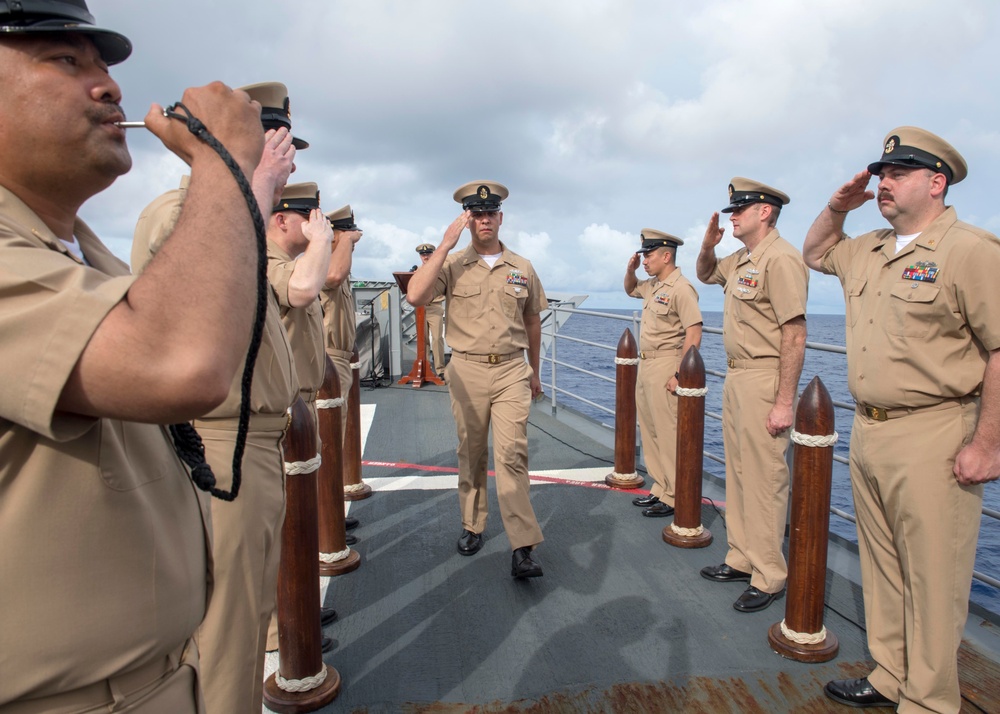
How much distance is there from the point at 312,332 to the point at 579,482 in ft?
9.66

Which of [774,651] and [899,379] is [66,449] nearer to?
[899,379]

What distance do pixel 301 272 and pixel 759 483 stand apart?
100 inches

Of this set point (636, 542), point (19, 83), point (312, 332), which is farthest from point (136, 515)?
point (636, 542)

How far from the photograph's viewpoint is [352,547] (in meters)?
4.28

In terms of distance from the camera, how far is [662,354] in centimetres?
516

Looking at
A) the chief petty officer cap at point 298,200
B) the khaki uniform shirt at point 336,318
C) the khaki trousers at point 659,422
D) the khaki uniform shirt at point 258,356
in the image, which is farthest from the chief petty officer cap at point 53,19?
the khaki trousers at point 659,422

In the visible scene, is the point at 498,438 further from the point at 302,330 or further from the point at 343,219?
the point at 343,219

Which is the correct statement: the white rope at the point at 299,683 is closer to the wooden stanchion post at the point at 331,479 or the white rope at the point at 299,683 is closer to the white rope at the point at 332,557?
the wooden stanchion post at the point at 331,479

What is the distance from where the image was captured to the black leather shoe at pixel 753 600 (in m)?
3.40

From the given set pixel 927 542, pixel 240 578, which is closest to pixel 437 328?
pixel 927 542

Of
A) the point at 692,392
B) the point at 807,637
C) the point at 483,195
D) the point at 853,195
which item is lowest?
the point at 807,637

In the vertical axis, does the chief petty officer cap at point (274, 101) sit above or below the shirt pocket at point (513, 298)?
above

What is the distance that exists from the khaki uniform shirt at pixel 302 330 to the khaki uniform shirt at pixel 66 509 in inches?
77.0

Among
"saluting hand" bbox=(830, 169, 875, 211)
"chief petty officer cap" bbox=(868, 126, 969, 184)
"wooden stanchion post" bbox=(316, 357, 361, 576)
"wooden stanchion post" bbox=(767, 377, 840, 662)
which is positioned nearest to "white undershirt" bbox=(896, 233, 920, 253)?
"chief petty officer cap" bbox=(868, 126, 969, 184)
